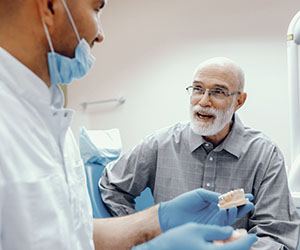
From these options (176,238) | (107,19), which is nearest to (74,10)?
(176,238)

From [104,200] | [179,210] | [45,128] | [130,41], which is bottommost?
[104,200]

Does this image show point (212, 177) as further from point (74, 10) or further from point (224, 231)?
point (74, 10)

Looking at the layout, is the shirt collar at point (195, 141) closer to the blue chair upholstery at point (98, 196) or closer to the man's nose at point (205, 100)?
the man's nose at point (205, 100)

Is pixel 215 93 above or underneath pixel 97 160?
above

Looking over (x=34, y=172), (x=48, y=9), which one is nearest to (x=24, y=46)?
(x=48, y=9)

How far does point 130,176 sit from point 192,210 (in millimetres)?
654

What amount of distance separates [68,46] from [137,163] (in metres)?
1.04

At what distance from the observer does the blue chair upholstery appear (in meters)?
1.78

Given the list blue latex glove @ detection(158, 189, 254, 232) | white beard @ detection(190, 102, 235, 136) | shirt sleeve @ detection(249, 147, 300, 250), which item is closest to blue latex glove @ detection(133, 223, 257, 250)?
blue latex glove @ detection(158, 189, 254, 232)

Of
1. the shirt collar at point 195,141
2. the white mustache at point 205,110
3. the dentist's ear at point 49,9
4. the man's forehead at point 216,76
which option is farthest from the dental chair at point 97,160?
the dentist's ear at point 49,9

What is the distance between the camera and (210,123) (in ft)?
5.81

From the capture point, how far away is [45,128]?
2.75ft

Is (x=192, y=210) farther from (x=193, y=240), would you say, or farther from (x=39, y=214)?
(x=39, y=214)

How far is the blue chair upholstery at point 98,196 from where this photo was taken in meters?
1.78
